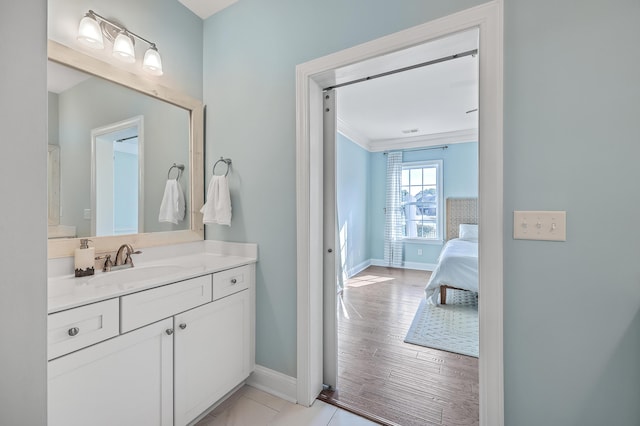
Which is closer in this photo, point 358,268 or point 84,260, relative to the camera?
point 84,260

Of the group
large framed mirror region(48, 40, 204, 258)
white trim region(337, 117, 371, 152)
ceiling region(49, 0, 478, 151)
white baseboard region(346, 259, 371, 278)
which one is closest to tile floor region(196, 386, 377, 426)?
large framed mirror region(48, 40, 204, 258)

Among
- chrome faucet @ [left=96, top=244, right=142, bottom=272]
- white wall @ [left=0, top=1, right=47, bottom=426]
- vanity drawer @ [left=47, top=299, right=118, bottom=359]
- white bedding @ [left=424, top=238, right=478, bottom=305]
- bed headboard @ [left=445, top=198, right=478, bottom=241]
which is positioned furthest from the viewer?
bed headboard @ [left=445, top=198, right=478, bottom=241]

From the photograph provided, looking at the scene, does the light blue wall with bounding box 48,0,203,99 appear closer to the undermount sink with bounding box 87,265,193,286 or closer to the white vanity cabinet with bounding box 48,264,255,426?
the undermount sink with bounding box 87,265,193,286

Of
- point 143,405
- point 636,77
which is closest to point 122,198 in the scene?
point 143,405

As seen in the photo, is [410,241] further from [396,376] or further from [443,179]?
[396,376]

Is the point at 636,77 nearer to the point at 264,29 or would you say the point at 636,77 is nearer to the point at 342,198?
the point at 264,29

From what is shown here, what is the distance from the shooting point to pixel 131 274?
154 cm

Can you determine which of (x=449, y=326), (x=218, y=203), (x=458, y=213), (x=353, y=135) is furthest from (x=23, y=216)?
(x=458, y=213)

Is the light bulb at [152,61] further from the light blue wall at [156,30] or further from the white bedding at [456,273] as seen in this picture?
the white bedding at [456,273]

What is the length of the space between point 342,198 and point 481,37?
3.48m

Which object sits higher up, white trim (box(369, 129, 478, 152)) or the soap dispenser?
white trim (box(369, 129, 478, 152))

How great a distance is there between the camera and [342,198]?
4609 mm

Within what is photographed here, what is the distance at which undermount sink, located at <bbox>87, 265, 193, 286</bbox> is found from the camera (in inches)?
54.6

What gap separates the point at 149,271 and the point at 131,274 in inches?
3.6
